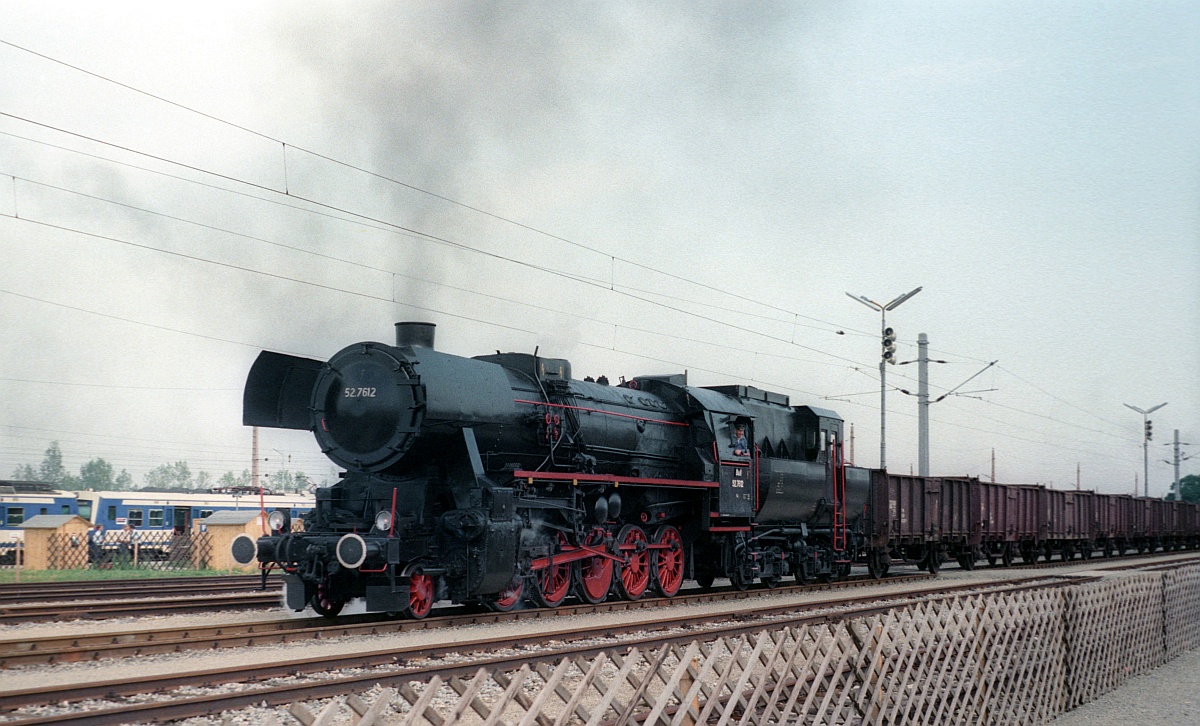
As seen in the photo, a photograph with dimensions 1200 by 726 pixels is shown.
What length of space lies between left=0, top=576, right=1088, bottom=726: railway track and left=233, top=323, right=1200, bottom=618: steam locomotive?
2891mm

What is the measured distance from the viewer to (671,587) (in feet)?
60.1

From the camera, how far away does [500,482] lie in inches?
578

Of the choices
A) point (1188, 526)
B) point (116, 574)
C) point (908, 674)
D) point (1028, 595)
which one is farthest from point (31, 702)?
point (1188, 526)

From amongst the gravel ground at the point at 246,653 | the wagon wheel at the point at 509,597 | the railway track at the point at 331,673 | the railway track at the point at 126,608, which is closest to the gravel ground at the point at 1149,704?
the gravel ground at the point at 246,653

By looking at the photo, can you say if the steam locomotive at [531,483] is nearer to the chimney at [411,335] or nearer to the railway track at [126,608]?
the chimney at [411,335]

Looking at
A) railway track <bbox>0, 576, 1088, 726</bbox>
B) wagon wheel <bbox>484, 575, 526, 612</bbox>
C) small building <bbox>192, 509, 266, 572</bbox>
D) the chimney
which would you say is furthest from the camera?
small building <bbox>192, 509, 266, 572</bbox>

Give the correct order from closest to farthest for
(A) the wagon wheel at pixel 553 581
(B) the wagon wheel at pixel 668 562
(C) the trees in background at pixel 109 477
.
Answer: (A) the wagon wheel at pixel 553 581 < (B) the wagon wheel at pixel 668 562 < (C) the trees in background at pixel 109 477

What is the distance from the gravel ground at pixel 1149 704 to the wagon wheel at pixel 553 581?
7.56m

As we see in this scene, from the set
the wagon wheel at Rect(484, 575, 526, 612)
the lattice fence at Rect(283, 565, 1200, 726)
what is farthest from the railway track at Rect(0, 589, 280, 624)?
the lattice fence at Rect(283, 565, 1200, 726)

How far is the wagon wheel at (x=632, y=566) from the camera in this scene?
16844mm

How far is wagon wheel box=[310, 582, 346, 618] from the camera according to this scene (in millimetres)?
13598

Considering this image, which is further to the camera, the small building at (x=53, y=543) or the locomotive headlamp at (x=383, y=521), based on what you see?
the small building at (x=53, y=543)

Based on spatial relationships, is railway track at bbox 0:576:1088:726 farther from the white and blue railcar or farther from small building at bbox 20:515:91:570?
the white and blue railcar

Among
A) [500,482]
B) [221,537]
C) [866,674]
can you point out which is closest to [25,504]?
[221,537]
